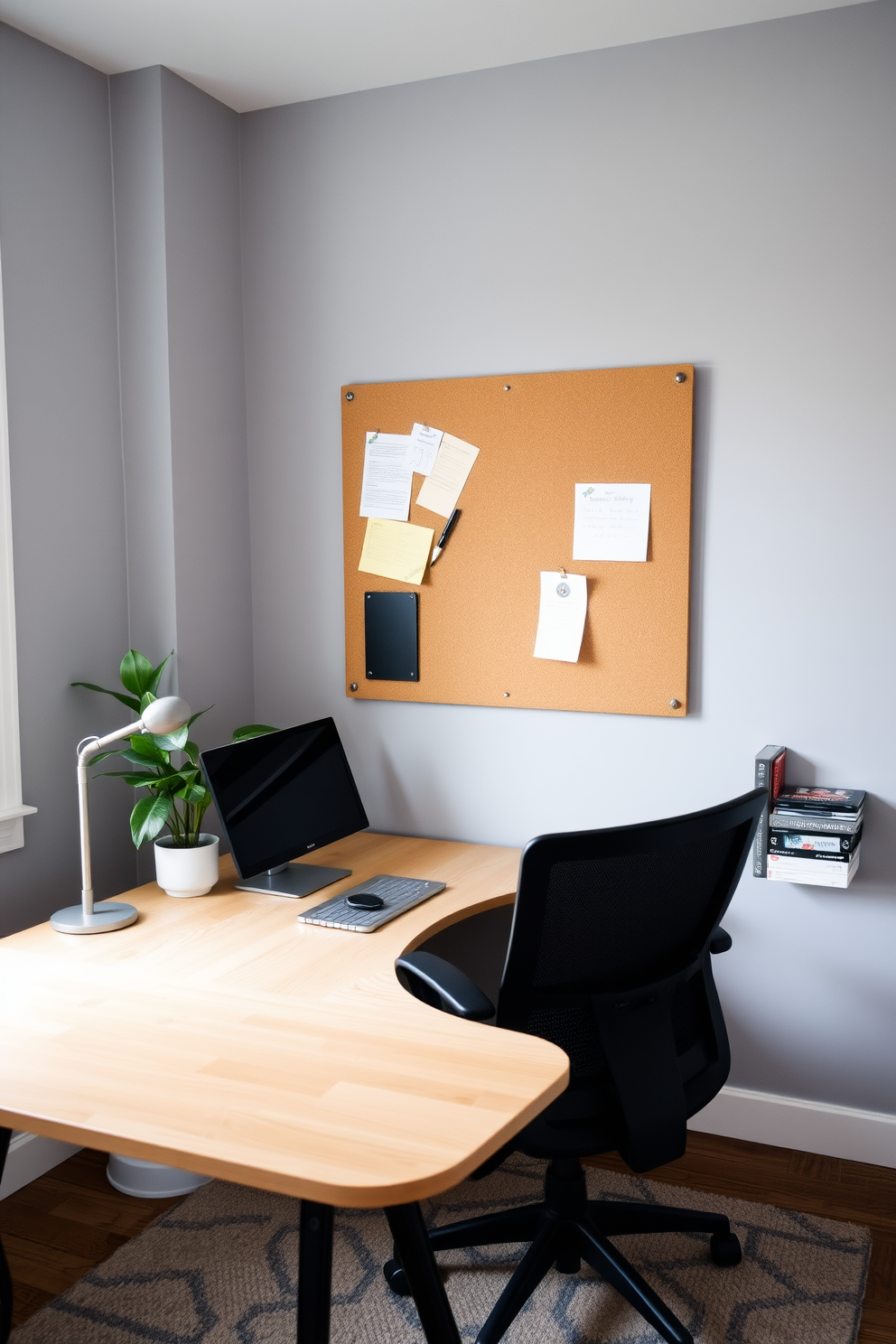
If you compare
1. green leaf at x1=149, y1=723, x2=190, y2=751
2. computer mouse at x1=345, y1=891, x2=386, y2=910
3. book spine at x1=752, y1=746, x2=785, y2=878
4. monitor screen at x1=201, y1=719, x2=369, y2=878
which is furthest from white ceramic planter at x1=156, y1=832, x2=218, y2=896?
book spine at x1=752, y1=746, x2=785, y2=878

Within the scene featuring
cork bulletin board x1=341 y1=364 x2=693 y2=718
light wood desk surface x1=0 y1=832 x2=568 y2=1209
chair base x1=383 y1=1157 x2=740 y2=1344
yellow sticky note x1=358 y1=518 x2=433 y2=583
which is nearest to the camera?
light wood desk surface x1=0 y1=832 x2=568 y2=1209

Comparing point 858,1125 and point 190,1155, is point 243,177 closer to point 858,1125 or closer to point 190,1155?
point 190,1155

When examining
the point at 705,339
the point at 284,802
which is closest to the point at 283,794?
the point at 284,802

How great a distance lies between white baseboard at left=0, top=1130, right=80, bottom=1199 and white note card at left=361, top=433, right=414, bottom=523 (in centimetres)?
172

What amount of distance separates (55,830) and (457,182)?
1907mm

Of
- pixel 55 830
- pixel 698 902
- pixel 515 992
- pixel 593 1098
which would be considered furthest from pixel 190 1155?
pixel 55 830

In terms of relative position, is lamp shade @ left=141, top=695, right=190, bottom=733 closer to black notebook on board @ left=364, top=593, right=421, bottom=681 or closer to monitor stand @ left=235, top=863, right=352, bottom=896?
monitor stand @ left=235, top=863, right=352, bottom=896

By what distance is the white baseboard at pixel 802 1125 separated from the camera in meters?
2.53

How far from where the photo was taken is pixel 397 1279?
→ 2.10m

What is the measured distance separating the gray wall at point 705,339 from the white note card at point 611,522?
0.14 m

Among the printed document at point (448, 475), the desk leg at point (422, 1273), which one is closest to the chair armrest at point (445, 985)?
the desk leg at point (422, 1273)

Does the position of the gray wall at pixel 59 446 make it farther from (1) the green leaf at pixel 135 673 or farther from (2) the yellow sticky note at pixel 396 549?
(2) the yellow sticky note at pixel 396 549

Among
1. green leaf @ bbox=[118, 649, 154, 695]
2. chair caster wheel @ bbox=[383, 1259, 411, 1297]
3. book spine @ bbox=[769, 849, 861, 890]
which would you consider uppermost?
green leaf @ bbox=[118, 649, 154, 695]

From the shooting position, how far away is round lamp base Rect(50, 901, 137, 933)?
7.01 ft
